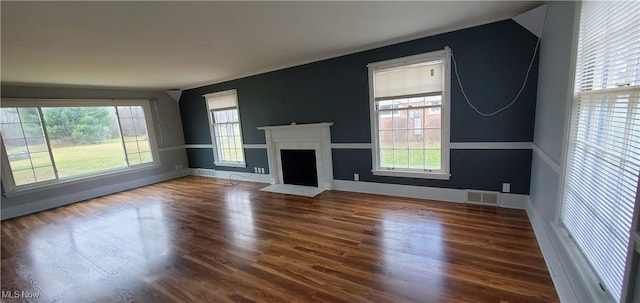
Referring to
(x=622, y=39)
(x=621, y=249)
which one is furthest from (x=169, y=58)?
(x=621, y=249)

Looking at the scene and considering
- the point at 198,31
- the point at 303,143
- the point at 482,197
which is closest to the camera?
the point at 198,31

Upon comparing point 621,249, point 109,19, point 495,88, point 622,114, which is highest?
point 109,19

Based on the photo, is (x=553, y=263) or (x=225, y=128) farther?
(x=225, y=128)

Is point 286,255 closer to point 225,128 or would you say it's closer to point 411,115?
point 411,115

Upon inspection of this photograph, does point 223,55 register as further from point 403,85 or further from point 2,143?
point 2,143

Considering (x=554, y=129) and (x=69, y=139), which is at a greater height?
(x=69, y=139)

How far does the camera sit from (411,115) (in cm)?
362

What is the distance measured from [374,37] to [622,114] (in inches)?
102

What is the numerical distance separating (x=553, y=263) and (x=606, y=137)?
115 centimetres

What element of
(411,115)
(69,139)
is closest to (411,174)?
(411,115)

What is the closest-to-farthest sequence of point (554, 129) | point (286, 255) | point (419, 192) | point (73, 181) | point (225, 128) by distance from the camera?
point (554, 129) < point (286, 255) < point (419, 192) < point (73, 181) < point (225, 128)

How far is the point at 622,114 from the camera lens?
1.14m

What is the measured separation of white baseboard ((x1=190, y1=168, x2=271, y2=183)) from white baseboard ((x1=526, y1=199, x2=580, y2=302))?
4410 millimetres

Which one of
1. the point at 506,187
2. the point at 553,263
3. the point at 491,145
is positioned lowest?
the point at 553,263
